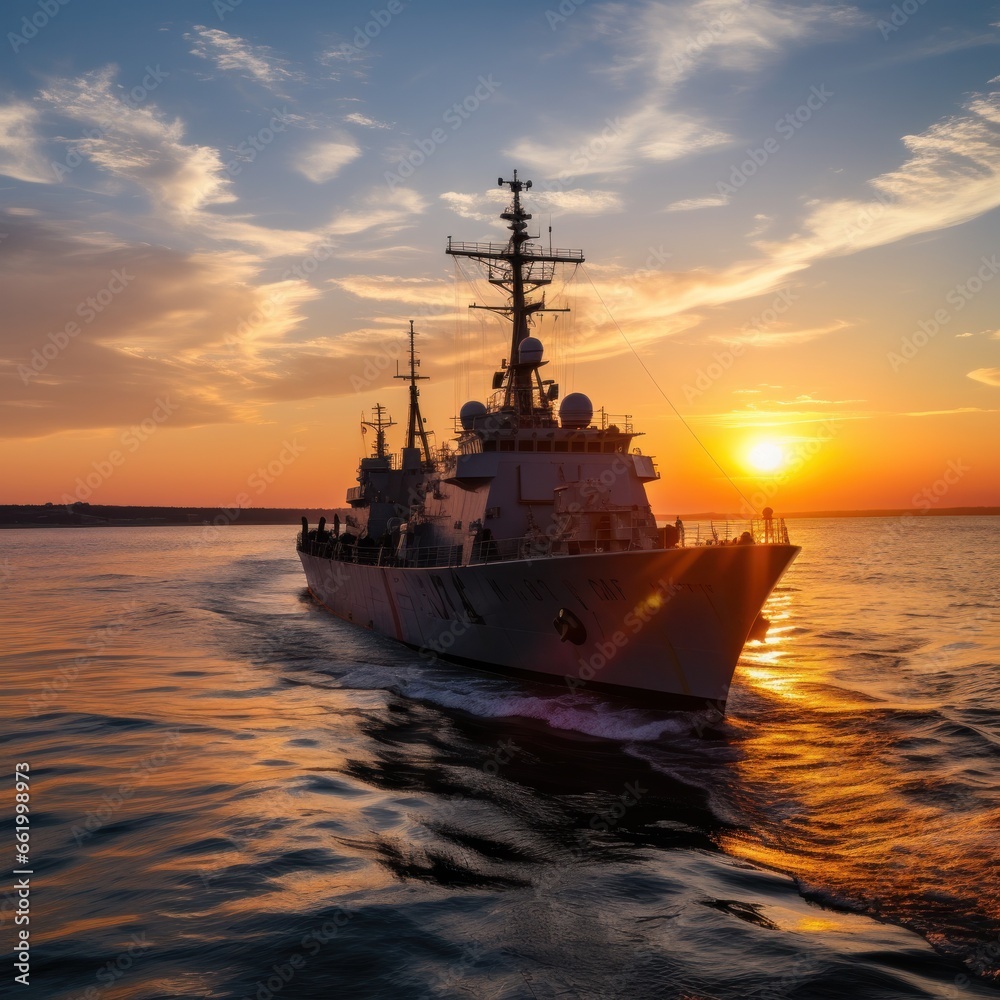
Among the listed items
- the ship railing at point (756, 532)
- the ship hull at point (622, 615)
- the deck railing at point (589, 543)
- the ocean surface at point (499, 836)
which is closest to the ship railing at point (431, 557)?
the deck railing at point (589, 543)

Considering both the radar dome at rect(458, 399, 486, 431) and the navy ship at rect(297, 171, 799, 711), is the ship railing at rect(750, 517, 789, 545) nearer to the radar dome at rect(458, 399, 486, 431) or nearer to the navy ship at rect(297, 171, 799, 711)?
the navy ship at rect(297, 171, 799, 711)

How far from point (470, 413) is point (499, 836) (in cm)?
1580

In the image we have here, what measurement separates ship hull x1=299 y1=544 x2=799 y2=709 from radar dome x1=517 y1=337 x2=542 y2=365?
267 inches

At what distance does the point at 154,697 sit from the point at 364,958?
1321 cm

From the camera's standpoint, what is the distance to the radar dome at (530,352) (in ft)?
69.9

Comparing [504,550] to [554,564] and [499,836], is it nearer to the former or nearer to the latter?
[554,564]

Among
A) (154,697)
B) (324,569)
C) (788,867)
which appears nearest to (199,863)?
(788,867)

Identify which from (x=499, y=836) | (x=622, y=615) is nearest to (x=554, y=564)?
(x=622, y=615)

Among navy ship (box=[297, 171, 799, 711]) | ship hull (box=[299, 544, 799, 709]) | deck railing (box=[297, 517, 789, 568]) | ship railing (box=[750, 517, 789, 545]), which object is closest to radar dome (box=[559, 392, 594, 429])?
navy ship (box=[297, 171, 799, 711])

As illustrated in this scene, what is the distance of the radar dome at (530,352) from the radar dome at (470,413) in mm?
2089

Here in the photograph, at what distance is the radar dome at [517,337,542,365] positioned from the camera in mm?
21297

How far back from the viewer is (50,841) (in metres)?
9.28

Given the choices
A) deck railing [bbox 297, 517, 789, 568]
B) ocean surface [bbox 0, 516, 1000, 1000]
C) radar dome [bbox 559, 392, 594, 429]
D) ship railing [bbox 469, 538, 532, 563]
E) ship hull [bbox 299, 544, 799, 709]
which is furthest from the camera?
radar dome [bbox 559, 392, 594, 429]

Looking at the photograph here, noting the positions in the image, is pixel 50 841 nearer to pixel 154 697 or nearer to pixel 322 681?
pixel 154 697
